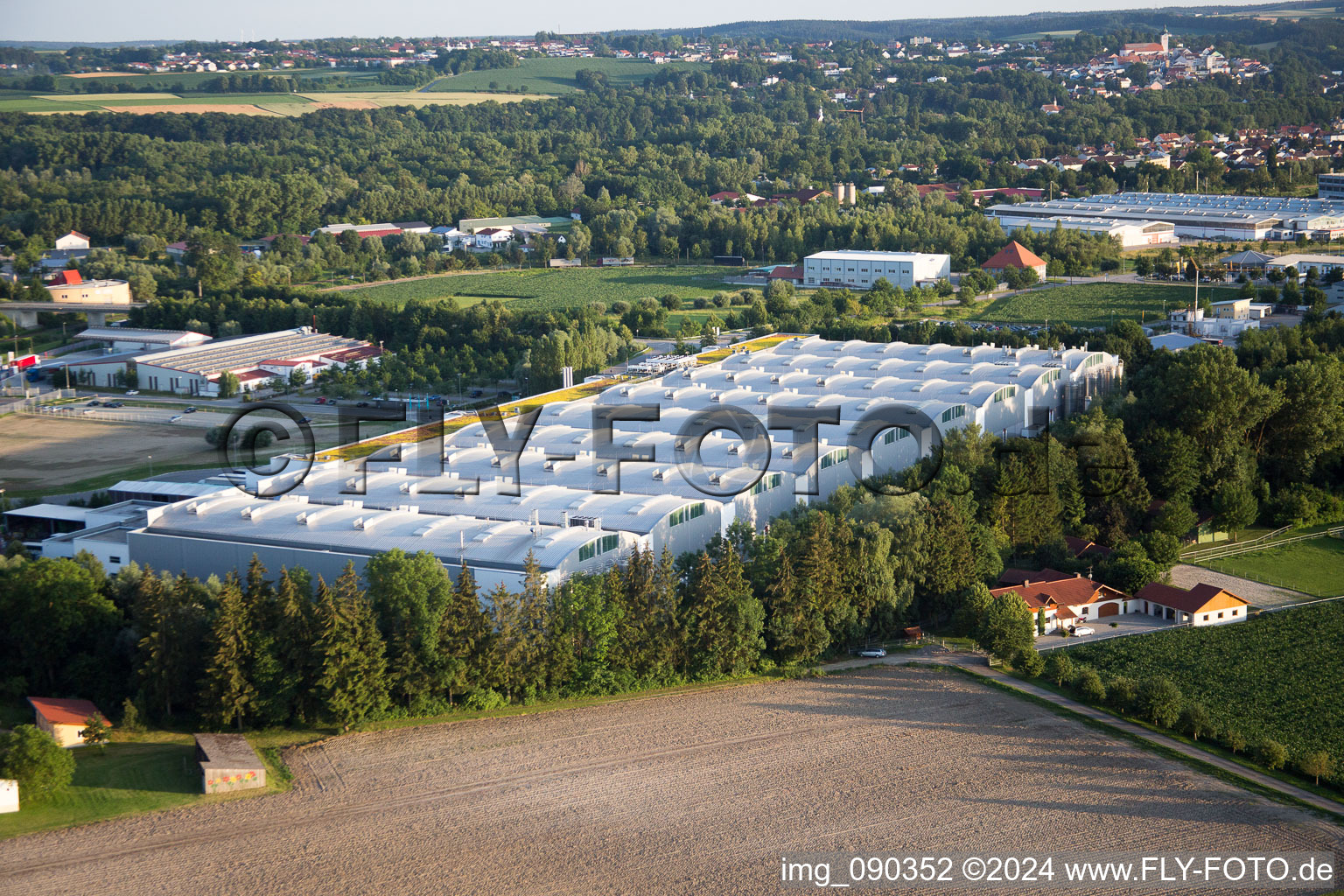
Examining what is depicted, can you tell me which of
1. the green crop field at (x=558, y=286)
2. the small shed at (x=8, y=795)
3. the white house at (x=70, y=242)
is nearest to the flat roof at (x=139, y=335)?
the green crop field at (x=558, y=286)

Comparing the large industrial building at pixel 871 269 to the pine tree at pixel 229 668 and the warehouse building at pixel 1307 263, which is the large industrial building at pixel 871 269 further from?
the pine tree at pixel 229 668

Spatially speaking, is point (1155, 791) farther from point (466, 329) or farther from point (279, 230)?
point (279, 230)

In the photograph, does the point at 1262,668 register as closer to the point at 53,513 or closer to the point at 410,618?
the point at 410,618

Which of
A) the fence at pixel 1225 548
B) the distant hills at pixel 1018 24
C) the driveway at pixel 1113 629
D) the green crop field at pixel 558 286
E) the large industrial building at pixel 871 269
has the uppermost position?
the distant hills at pixel 1018 24

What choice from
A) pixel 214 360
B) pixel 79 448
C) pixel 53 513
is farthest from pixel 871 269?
pixel 53 513

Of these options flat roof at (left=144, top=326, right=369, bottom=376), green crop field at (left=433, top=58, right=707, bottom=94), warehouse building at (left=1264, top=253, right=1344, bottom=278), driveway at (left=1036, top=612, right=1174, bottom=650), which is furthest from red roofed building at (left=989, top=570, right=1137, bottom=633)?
green crop field at (left=433, top=58, right=707, bottom=94)

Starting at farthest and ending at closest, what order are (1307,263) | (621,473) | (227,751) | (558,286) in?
(558,286) < (1307,263) < (621,473) < (227,751)

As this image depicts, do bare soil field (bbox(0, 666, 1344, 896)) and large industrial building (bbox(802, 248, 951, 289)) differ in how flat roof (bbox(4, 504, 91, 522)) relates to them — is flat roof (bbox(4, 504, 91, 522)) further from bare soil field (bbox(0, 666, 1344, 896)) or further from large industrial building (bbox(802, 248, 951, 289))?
large industrial building (bbox(802, 248, 951, 289))
